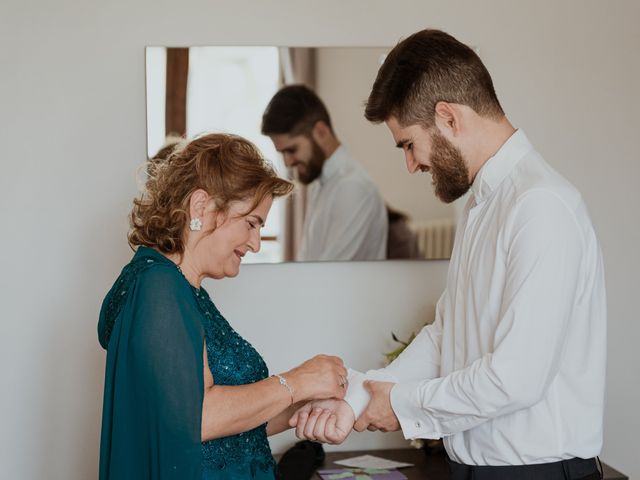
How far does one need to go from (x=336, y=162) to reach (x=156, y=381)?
1.49 meters

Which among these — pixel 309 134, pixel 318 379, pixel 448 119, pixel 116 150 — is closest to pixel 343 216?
pixel 309 134

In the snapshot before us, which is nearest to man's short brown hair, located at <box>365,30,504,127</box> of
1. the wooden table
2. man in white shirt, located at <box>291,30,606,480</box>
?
man in white shirt, located at <box>291,30,606,480</box>

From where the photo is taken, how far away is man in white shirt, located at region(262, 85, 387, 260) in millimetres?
3064

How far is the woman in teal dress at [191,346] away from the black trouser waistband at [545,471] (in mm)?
458

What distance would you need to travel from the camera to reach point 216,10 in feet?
9.92

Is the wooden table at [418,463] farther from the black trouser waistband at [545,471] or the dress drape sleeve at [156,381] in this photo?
the dress drape sleeve at [156,381]

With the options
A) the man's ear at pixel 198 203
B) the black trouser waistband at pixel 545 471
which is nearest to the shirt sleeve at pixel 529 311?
the black trouser waistband at pixel 545 471

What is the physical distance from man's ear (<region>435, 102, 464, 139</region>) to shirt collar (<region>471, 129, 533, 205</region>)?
0.35ft

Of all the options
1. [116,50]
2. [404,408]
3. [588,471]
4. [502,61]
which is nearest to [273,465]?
Answer: [404,408]

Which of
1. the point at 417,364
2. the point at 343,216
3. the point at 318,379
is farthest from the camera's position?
the point at 343,216

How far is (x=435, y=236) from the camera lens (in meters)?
3.18

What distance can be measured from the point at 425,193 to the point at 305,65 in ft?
2.11

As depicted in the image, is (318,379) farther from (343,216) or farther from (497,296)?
(343,216)

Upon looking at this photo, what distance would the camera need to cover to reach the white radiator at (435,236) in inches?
124
